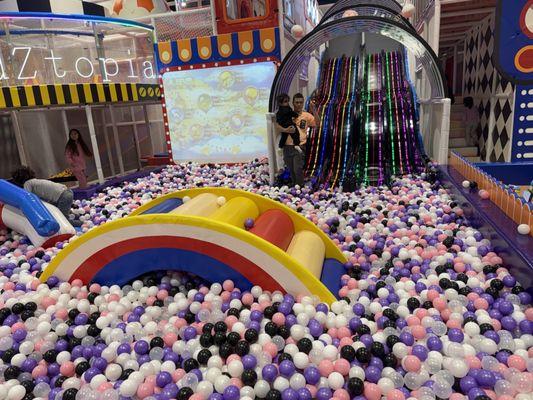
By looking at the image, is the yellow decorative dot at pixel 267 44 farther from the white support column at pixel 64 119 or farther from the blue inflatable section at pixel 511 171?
the white support column at pixel 64 119

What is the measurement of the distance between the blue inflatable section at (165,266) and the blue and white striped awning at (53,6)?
25.0ft

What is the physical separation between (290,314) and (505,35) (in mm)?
4790

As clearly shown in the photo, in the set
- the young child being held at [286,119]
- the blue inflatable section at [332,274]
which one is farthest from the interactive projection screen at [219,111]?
the blue inflatable section at [332,274]

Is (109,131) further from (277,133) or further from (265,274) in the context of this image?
(265,274)

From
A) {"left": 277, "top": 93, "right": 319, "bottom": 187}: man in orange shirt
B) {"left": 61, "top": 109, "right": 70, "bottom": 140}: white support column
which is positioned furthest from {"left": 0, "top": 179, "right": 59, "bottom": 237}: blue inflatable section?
{"left": 61, "top": 109, "right": 70, "bottom": 140}: white support column

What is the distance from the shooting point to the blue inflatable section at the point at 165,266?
2.53 metres

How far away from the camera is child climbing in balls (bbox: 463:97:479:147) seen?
7465 mm

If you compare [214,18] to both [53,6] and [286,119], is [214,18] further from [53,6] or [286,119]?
[286,119]

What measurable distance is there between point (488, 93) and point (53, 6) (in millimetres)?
8366

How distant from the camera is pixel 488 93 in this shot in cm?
661

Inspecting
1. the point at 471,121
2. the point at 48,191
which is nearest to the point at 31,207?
the point at 48,191

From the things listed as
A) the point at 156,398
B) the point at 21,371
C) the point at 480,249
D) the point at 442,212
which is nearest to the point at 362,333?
the point at 156,398

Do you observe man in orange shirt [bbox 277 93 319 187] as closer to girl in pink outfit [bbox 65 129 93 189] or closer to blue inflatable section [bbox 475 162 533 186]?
blue inflatable section [bbox 475 162 533 186]

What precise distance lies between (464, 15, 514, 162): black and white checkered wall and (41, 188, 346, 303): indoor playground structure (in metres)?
4.24
